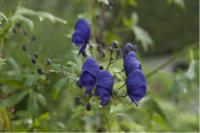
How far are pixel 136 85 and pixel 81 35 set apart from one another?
0.89ft

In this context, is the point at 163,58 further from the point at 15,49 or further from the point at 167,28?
the point at 15,49

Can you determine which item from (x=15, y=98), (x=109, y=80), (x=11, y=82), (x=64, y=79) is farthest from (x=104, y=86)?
(x=15, y=98)

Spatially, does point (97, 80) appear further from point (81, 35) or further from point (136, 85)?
point (81, 35)

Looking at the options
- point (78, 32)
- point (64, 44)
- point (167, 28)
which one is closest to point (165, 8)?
point (167, 28)

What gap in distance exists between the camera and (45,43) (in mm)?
2947

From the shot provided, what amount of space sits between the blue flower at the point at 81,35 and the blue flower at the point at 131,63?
0.55 ft

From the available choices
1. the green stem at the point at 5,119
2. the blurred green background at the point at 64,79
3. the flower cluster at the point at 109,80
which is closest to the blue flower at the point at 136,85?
the flower cluster at the point at 109,80

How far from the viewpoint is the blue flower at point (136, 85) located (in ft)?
4.68

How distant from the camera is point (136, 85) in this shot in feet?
4.68

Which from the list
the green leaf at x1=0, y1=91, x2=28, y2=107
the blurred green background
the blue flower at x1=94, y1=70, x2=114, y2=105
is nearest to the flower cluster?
the blue flower at x1=94, y1=70, x2=114, y2=105

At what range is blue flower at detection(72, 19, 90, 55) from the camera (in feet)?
5.24

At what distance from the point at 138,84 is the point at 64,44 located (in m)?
1.63

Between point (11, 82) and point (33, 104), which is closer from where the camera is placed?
point (11, 82)

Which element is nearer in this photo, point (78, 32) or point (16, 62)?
point (78, 32)
